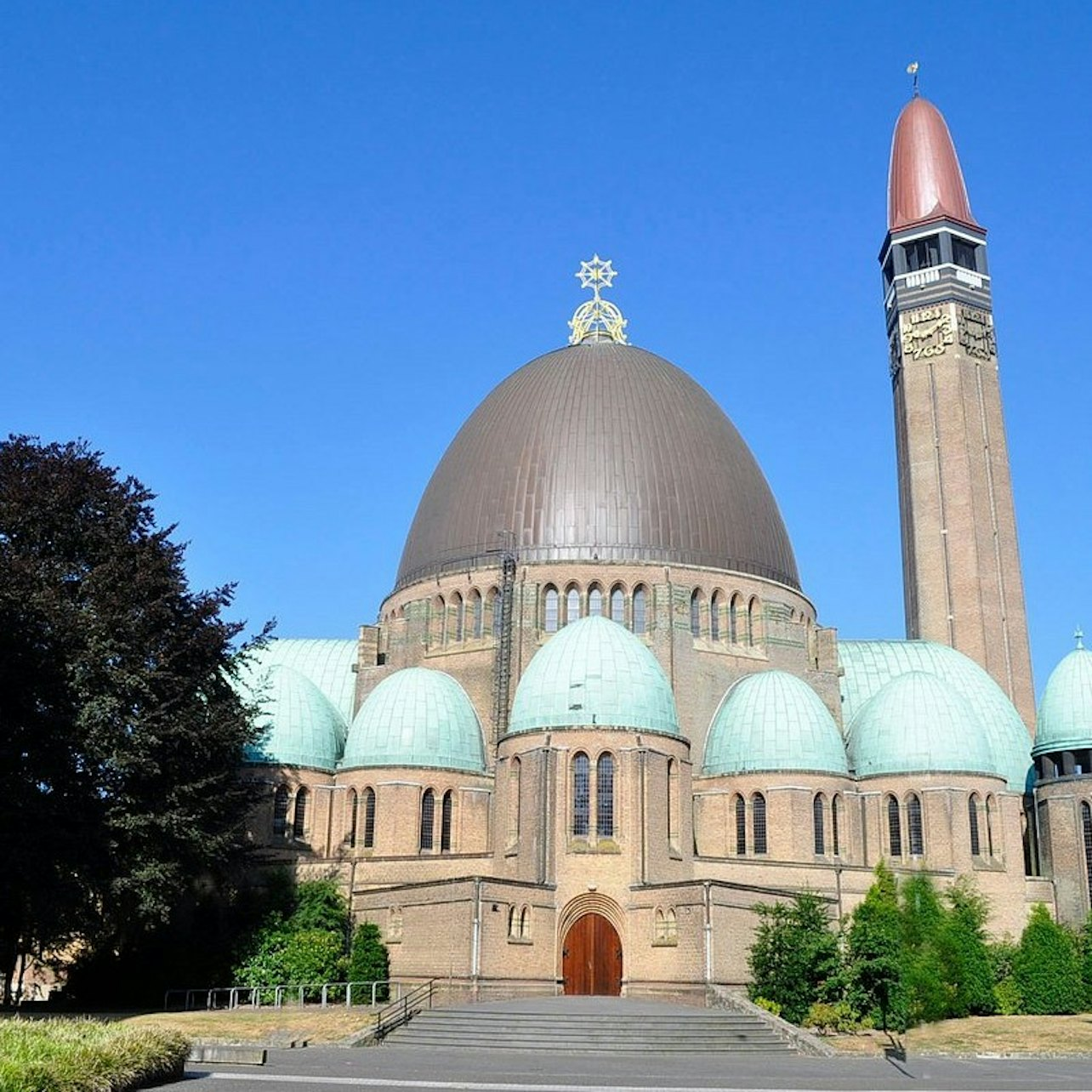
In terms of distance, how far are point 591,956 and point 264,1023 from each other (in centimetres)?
1165

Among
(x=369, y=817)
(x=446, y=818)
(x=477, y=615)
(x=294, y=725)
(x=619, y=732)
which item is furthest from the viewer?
(x=477, y=615)

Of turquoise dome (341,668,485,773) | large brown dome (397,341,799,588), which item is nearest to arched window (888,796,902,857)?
large brown dome (397,341,799,588)

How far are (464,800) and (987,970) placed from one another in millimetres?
16864

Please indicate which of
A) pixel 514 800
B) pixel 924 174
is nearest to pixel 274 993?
pixel 514 800

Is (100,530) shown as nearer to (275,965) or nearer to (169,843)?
(169,843)

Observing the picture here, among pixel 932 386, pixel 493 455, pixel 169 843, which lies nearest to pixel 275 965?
pixel 169 843

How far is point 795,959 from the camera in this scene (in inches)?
1378

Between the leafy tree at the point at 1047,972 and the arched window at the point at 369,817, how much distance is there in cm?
2023

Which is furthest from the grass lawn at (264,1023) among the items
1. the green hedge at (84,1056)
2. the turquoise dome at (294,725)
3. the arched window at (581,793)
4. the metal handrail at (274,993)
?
the turquoise dome at (294,725)

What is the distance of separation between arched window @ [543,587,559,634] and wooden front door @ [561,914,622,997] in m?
12.5

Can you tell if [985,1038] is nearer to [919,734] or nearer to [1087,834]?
[919,734]

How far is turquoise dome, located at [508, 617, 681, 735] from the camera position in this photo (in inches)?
1679

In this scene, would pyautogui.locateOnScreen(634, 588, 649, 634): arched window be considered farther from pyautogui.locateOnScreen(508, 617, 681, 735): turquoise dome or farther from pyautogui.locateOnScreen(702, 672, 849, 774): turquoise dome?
pyautogui.locateOnScreen(508, 617, 681, 735): turquoise dome

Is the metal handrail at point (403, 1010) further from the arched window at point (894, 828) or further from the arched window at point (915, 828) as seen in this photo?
the arched window at point (915, 828)
